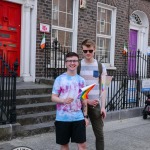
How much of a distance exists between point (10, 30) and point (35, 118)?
2914 millimetres

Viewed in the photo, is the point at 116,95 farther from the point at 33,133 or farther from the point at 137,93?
the point at 33,133

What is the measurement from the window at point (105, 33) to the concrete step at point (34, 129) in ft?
16.4

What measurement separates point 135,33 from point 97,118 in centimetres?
912

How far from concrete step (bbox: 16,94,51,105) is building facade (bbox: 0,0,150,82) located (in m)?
1.41

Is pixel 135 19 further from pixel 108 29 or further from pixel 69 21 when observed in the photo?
pixel 69 21

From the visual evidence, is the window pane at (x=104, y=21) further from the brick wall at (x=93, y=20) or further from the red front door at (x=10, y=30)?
the red front door at (x=10, y=30)

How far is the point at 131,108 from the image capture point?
8.01 metres

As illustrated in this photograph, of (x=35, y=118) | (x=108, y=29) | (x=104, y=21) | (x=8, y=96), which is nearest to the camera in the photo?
(x=8, y=96)

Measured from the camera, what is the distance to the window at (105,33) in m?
10.4

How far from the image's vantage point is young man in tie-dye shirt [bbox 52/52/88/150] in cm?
334

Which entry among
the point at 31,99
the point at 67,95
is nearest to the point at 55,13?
the point at 31,99

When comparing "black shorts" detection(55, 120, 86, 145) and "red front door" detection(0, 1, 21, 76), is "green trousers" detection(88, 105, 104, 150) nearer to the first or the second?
"black shorts" detection(55, 120, 86, 145)

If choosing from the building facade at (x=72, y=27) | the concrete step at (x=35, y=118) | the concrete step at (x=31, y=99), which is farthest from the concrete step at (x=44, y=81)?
the concrete step at (x=35, y=118)

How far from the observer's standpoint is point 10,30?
25.1 feet
